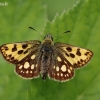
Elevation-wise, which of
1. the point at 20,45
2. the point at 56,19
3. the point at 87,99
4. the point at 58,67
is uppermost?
the point at 56,19

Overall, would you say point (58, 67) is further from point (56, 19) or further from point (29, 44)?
point (56, 19)

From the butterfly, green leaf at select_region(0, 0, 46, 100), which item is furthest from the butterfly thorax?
green leaf at select_region(0, 0, 46, 100)

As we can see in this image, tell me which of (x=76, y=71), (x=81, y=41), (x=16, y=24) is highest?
(x=16, y=24)

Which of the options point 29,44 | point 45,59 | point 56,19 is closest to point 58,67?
point 45,59

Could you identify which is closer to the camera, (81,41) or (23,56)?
(81,41)

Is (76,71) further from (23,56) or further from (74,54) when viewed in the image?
(23,56)

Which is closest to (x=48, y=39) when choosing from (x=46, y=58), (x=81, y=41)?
(x=46, y=58)
